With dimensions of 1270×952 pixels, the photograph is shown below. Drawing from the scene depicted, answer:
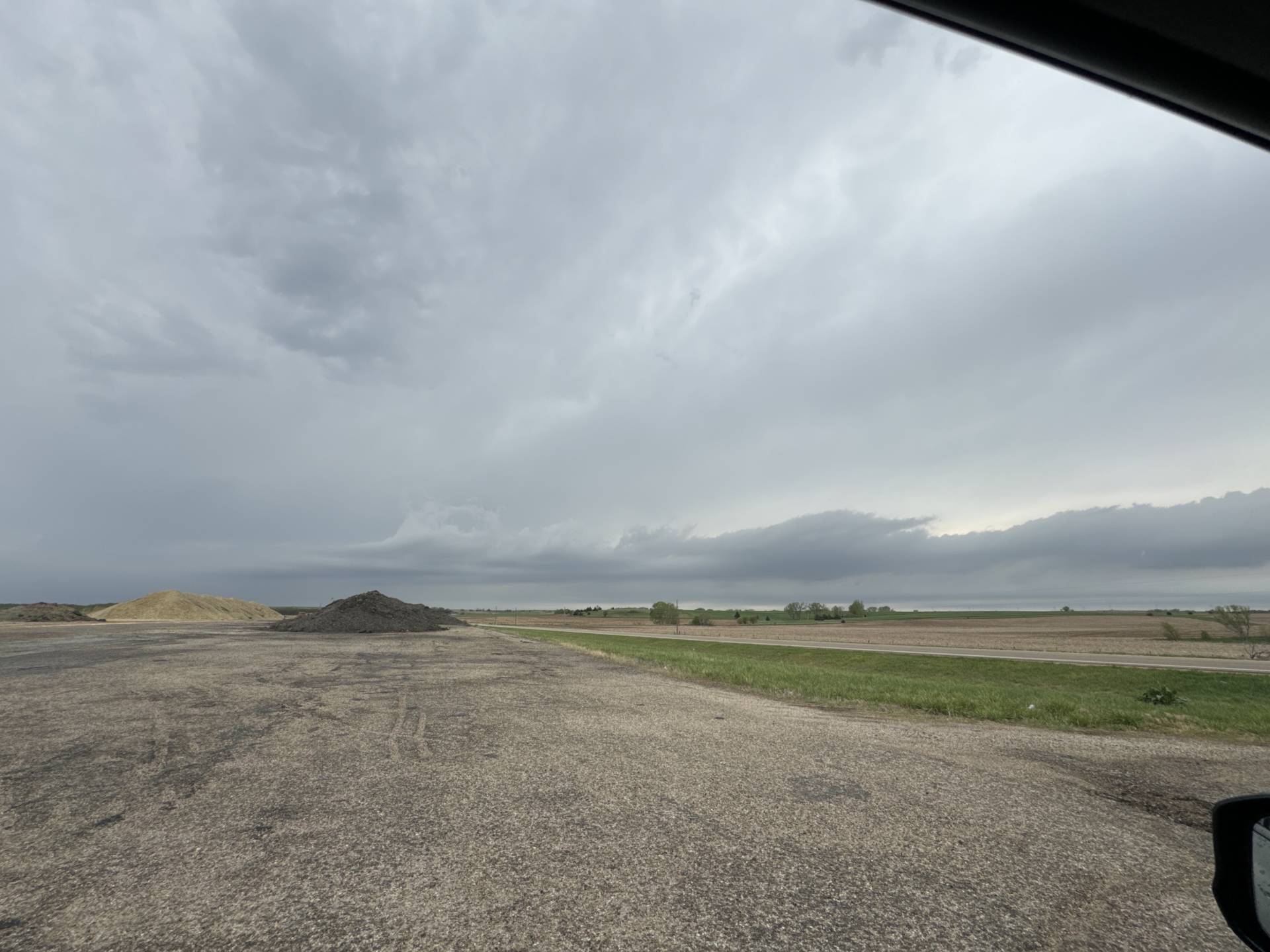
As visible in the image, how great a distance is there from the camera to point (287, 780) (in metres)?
7.21

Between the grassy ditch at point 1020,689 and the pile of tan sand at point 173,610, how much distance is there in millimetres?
56404

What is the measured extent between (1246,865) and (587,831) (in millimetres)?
5170

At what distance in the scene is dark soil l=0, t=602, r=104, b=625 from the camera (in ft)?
172

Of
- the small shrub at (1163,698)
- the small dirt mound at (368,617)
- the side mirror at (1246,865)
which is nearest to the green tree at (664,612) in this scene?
the small dirt mound at (368,617)

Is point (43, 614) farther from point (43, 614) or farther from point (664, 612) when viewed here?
point (664, 612)

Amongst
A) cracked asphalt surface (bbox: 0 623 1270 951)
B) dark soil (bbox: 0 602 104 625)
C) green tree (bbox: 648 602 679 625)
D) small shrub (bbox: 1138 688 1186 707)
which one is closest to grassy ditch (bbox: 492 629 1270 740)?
small shrub (bbox: 1138 688 1186 707)

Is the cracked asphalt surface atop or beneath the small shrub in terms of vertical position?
atop

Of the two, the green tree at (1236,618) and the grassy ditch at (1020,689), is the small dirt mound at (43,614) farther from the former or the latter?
the green tree at (1236,618)

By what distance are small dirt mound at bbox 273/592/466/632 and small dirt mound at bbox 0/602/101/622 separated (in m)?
23.9

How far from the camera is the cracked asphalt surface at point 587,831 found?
4.21 m

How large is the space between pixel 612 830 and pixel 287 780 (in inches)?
174

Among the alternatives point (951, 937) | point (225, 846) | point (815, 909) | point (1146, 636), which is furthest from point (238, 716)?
point (1146, 636)

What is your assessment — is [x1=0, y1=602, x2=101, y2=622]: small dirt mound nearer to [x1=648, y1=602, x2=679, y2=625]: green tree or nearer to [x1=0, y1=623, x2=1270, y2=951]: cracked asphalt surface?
[x1=0, y1=623, x2=1270, y2=951]: cracked asphalt surface

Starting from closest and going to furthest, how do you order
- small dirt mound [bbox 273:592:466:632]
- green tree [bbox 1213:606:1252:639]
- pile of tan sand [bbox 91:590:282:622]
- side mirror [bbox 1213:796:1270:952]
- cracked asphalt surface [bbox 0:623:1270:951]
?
side mirror [bbox 1213:796:1270:952]
cracked asphalt surface [bbox 0:623:1270:951]
green tree [bbox 1213:606:1252:639]
small dirt mound [bbox 273:592:466:632]
pile of tan sand [bbox 91:590:282:622]
